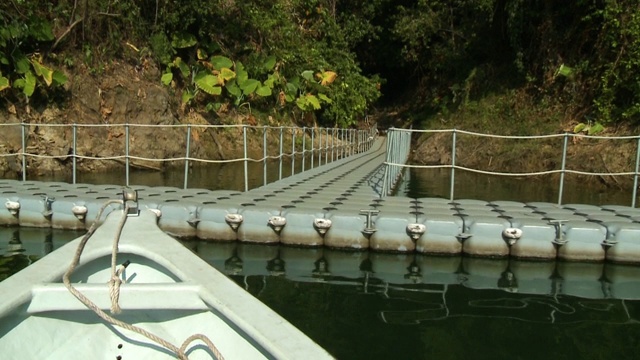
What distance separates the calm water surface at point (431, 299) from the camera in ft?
12.7

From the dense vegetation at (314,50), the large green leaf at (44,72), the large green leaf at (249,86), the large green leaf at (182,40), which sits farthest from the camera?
the large green leaf at (249,86)

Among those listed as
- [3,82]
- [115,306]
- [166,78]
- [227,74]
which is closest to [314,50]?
[227,74]

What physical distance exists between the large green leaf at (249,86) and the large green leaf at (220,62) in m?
0.78

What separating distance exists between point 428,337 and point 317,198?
3.51 metres

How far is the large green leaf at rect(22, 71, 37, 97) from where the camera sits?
44.8 ft

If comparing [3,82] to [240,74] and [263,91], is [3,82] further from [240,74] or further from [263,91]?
[263,91]

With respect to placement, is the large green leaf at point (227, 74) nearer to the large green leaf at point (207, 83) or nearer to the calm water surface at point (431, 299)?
the large green leaf at point (207, 83)

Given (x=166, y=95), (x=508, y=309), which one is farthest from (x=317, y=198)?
(x=166, y=95)

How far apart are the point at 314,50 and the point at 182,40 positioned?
6.39m

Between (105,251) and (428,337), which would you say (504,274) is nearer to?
(428,337)

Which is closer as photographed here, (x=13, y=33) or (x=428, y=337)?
(x=428, y=337)

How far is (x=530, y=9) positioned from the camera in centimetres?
1983

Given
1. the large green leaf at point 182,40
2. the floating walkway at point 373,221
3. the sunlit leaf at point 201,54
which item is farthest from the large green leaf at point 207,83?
the floating walkway at point 373,221

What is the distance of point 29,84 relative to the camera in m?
13.7
